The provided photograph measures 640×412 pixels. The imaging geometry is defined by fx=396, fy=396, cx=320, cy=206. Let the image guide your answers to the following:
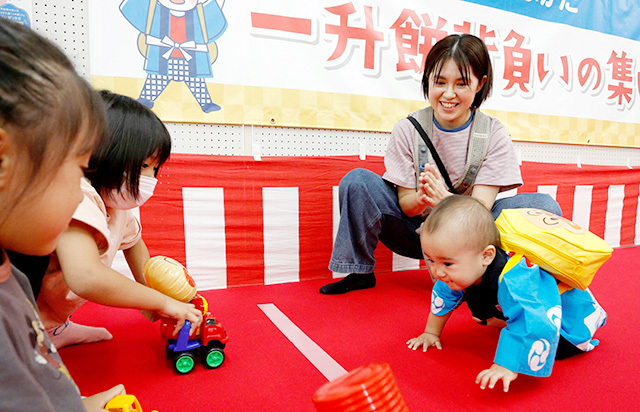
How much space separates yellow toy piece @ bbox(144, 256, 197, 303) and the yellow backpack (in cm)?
73

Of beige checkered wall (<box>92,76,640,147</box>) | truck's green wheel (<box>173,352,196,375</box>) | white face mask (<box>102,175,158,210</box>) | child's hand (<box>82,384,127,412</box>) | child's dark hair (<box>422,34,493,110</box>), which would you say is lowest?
truck's green wheel (<box>173,352,196,375</box>)

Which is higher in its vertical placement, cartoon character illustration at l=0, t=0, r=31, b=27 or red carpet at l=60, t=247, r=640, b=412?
cartoon character illustration at l=0, t=0, r=31, b=27

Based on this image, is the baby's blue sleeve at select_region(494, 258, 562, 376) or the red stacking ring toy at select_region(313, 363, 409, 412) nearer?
the red stacking ring toy at select_region(313, 363, 409, 412)

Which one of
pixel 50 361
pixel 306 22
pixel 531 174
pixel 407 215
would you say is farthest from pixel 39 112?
pixel 531 174

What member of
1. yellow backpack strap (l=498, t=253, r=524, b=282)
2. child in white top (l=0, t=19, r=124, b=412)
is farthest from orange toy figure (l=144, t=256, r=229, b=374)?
yellow backpack strap (l=498, t=253, r=524, b=282)

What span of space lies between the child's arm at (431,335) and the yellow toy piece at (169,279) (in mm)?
565

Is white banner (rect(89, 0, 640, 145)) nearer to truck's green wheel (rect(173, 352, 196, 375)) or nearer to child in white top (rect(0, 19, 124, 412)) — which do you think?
truck's green wheel (rect(173, 352, 196, 375))

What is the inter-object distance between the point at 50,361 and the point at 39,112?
280 mm

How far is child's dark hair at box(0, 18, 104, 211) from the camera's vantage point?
1.05 ft

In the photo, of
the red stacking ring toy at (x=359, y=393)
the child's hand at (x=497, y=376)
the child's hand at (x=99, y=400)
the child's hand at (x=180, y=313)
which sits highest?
the red stacking ring toy at (x=359, y=393)

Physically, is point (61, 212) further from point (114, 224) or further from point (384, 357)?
point (384, 357)

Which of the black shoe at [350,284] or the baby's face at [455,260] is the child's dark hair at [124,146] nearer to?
the baby's face at [455,260]

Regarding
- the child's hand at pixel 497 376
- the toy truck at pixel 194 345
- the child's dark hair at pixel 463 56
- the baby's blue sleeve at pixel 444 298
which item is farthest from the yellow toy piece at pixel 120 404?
the child's dark hair at pixel 463 56

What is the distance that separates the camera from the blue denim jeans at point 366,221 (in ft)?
4.58
